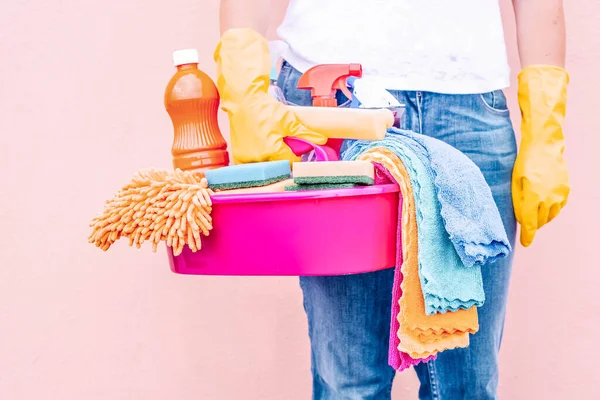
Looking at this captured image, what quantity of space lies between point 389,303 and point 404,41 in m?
0.31

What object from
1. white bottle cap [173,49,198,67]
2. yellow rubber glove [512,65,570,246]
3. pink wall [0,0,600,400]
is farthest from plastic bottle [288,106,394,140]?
pink wall [0,0,600,400]

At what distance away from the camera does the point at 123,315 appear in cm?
125

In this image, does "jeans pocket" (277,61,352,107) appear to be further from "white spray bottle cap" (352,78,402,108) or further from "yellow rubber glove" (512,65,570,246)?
"yellow rubber glove" (512,65,570,246)

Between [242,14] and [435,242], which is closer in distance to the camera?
[435,242]

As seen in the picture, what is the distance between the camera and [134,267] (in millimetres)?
1244

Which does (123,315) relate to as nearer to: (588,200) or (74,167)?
(74,167)

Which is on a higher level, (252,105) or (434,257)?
(252,105)

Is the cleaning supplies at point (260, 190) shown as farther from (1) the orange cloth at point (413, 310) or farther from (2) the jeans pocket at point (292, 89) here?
(2) the jeans pocket at point (292, 89)

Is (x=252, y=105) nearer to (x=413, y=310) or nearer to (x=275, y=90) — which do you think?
(x=275, y=90)

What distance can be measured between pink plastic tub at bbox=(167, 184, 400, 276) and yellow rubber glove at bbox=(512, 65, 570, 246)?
315 millimetres

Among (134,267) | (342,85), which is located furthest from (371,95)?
(134,267)

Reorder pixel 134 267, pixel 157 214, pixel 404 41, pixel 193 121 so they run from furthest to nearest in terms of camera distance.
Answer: pixel 134 267, pixel 404 41, pixel 193 121, pixel 157 214

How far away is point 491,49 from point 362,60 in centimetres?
17

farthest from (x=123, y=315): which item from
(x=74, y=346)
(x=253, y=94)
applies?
(x=253, y=94)
